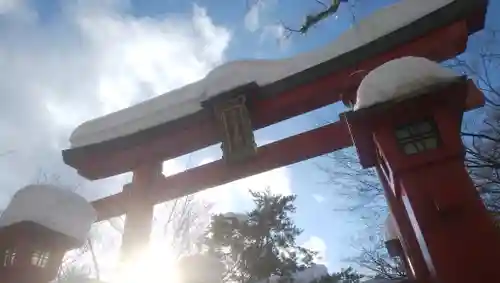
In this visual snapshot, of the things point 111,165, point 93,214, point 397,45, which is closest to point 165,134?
point 111,165

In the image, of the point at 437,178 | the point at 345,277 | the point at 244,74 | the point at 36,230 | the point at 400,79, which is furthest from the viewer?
the point at 345,277

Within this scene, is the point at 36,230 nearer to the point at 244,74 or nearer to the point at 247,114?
the point at 247,114

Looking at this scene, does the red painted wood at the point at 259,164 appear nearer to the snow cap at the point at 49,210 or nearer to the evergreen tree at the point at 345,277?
the snow cap at the point at 49,210

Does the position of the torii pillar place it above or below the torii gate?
below

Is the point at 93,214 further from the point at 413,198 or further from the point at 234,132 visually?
the point at 413,198

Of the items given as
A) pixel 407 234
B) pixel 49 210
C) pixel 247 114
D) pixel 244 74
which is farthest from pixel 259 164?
pixel 49 210

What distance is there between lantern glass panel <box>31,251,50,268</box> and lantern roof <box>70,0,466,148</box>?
1.62 meters

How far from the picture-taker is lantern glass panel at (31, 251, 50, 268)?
3209 millimetres

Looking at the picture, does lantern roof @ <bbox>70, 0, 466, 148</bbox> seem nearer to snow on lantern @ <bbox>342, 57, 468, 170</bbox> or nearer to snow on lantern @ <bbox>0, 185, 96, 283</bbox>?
snow on lantern @ <bbox>0, 185, 96, 283</bbox>

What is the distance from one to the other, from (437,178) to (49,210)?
10.8 ft

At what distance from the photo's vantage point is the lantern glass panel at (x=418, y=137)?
2.12 m

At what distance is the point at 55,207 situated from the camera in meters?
3.21

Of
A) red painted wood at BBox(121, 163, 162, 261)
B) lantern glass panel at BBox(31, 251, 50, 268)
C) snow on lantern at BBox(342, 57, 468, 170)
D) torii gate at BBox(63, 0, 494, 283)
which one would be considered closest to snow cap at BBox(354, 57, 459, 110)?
snow on lantern at BBox(342, 57, 468, 170)

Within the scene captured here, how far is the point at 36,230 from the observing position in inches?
123
